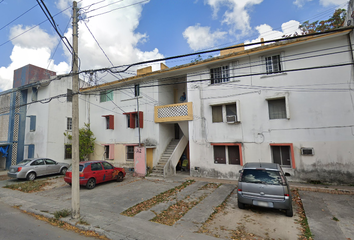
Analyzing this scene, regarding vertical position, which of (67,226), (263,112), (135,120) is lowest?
(67,226)

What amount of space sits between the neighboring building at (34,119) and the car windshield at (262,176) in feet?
51.3

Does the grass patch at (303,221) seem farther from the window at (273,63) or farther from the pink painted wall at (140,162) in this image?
the pink painted wall at (140,162)

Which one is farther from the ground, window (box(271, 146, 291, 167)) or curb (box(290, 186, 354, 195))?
window (box(271, 146, 291, 167))

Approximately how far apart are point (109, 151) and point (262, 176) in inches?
527

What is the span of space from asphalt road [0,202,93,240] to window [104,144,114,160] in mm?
9607

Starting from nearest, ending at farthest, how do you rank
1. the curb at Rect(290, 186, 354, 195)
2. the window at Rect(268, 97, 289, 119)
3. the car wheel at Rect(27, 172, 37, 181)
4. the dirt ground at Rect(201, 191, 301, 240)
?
the dirt ground at Rect(201, 191, 301, 240) → the curb at Rect(290, 186, 354, 195) → the window at Rect(268, 97, 289, 119) → the car wheel at Rect(27, 172, 37, 181)

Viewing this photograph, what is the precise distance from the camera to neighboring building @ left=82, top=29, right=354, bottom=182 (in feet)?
30.8

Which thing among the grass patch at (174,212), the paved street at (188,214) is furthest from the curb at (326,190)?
the grass patch at (174,212)

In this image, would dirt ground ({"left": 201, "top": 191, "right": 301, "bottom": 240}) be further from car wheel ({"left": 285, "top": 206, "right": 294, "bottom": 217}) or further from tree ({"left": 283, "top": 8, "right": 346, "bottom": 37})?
tree ({"left": 283, "top": 8, "right": 346, "bottom": 37})

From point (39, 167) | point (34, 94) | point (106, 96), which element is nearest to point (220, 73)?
point (106, 96)

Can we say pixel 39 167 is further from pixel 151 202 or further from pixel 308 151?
pixel 308 151

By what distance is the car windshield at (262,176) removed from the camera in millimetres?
6097

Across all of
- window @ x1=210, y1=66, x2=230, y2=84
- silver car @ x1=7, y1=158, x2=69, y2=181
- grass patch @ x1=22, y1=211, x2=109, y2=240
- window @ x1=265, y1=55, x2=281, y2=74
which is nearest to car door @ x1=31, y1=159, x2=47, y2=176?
silver car @ x1=7, y1=158, x2=69, y2=181

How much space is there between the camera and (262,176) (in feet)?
20.7
